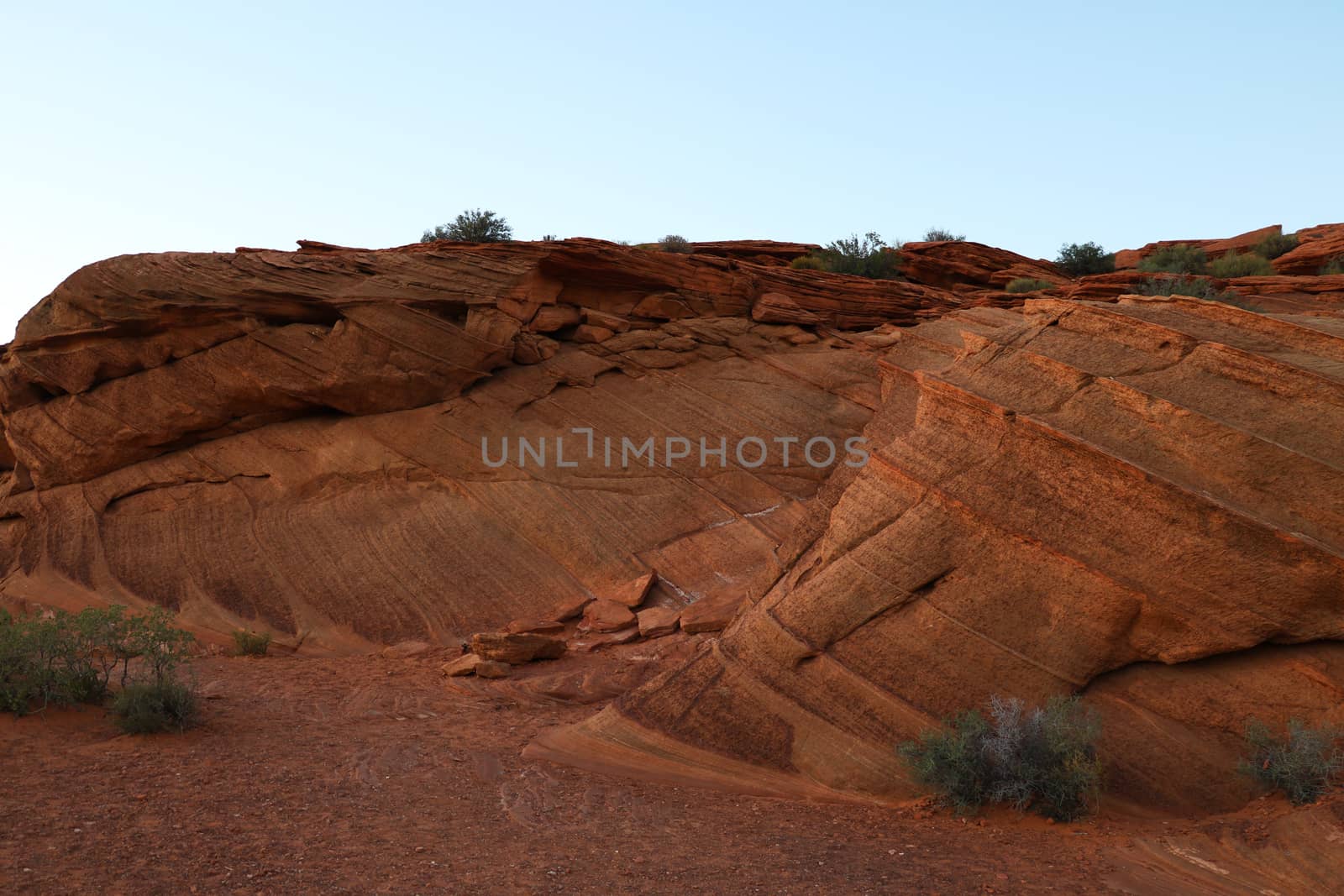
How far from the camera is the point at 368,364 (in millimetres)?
16547

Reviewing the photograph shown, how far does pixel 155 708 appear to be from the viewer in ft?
30.7

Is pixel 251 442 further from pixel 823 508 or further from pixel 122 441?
pixel 823 508

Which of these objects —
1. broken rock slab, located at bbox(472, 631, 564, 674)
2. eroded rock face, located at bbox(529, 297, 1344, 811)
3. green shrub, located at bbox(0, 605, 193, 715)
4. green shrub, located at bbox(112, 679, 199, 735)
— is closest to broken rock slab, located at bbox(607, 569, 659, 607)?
broken rock slab, located at bbox(472, 631, 564, 674)

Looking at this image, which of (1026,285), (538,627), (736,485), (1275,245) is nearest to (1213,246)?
(1275,245)

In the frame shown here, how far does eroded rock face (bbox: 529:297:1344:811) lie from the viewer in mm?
8195

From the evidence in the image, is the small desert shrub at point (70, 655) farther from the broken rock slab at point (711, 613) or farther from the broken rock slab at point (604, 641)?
the broken rock slab at point (711, 613)

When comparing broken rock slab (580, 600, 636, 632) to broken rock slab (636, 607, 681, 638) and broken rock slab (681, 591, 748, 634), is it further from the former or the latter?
broken rock slab (681, 591, 748, 634)

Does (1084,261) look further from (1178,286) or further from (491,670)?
(491,670)

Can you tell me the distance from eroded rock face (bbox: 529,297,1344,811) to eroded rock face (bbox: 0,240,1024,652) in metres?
4.96

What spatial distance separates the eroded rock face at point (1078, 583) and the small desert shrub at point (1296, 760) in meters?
0.30

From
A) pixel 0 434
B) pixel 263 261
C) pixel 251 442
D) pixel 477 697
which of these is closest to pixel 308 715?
pixel 477 697

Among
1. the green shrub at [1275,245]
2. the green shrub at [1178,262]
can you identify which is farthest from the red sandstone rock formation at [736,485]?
the green shrub at [1275,245]

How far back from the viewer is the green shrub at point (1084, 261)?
2467 cm

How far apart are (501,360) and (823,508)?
7445mm
